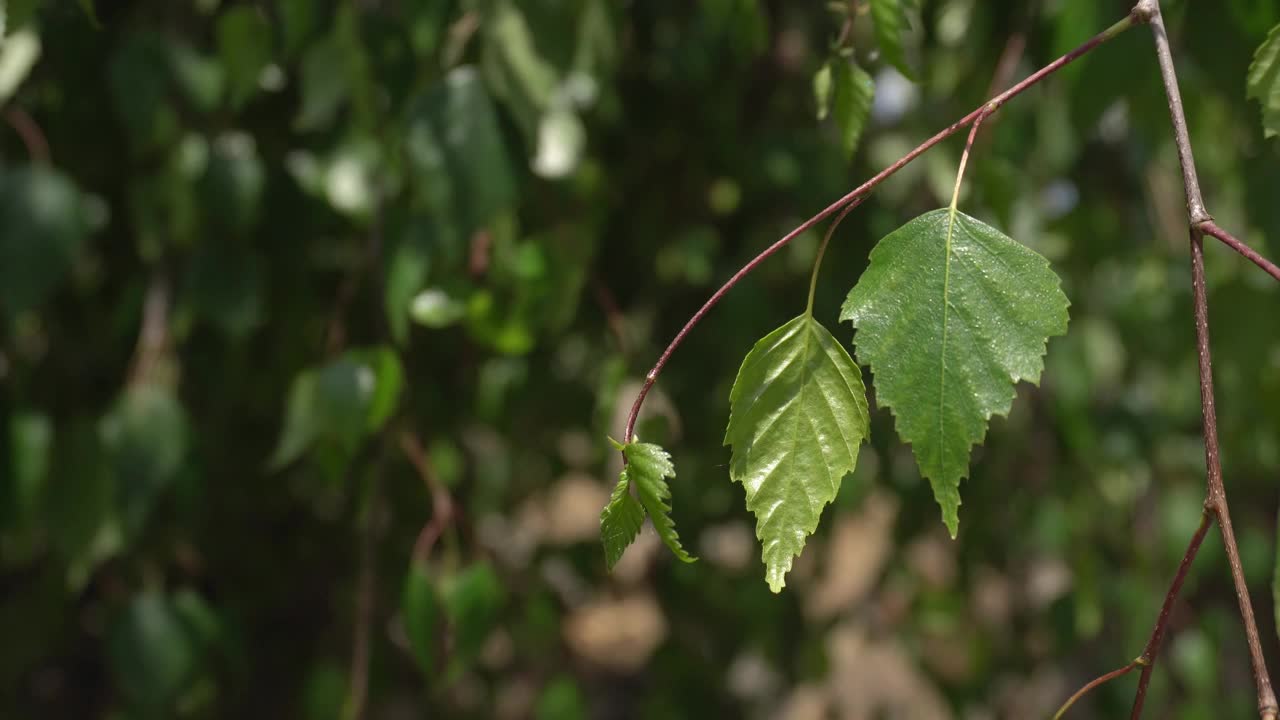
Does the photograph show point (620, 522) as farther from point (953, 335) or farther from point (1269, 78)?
point (1269, 78)

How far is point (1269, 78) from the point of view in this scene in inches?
24.6

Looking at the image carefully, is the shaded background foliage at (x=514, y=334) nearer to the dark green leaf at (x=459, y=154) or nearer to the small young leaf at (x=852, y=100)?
the dark green leaf at (x=459, y=154)

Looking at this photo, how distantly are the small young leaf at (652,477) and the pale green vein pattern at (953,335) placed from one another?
4.2 inches

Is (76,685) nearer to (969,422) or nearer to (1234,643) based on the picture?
(969,422)

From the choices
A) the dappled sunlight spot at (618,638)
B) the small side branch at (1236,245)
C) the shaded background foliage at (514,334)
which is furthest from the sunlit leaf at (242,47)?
the dappled sunlight spot at (618,638)

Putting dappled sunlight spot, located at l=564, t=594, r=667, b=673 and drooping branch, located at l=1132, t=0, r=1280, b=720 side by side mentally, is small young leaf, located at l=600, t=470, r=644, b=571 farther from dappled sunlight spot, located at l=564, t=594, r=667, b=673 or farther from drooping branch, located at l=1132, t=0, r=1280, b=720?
dappled sunlight spot, located at l=564, t=594, r=667, b=673

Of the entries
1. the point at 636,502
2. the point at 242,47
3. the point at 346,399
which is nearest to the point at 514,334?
the point at 346,399

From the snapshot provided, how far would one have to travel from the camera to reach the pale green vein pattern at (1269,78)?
618mm

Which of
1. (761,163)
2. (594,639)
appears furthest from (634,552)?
(761,163)

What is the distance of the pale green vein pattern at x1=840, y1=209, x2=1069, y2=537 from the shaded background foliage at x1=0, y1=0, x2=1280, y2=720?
0.49m

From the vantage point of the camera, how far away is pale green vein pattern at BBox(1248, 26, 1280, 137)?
62 centimetres

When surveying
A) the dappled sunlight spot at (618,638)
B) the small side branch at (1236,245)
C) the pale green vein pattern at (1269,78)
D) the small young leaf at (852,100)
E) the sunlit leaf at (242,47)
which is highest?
the pale green vein pattern at (1269,78)

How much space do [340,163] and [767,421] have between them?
2.37 feet

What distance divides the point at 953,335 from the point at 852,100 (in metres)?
0.22
